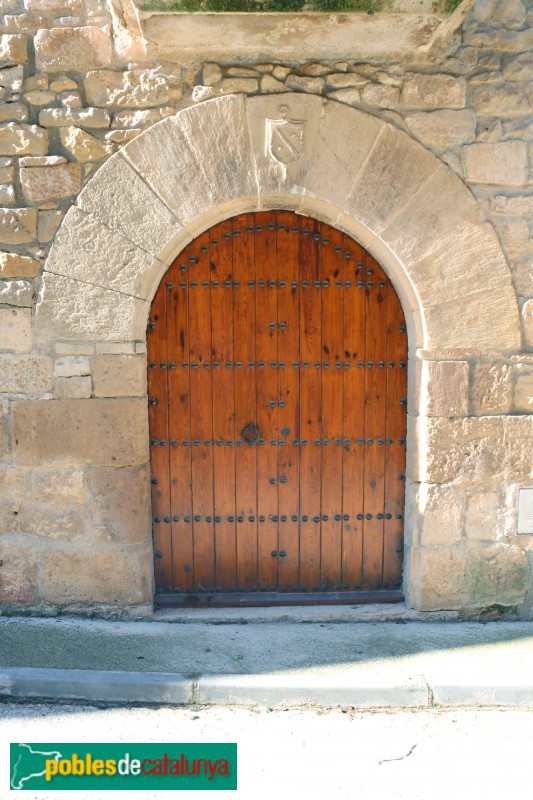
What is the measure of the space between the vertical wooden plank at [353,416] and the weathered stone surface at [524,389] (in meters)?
0.81

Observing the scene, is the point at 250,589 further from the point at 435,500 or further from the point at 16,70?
the point at 16,70

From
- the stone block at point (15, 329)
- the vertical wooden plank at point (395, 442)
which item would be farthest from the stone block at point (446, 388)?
the stone block at point (15, 329)

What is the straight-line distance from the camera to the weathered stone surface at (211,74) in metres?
3.34

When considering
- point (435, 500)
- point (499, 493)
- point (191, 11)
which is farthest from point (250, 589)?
point (191, 11)

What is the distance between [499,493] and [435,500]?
351mm

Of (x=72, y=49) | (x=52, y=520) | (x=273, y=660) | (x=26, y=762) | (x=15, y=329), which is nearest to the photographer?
(x=26, y=762)

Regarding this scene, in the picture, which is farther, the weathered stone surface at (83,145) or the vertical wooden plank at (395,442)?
the vertical wooden plank at (395,442)

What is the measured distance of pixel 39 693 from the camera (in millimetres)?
3014

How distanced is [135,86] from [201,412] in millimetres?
1713

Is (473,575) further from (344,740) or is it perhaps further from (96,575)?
(96,575)

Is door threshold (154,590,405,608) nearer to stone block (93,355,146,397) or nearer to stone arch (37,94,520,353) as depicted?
stone block (93,355,146,397)

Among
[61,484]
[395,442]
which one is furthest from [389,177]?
[61,484]

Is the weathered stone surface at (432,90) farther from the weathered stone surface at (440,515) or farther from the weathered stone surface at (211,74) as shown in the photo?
the weathered stone surface at (440,515)

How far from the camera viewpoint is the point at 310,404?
376 cm
